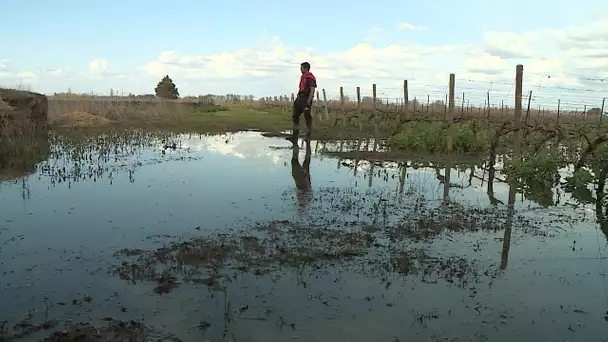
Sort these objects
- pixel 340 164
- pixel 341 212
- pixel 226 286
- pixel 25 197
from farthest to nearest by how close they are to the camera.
Result: pixel 340 164, pixel 25 197, pixel 341 212, pixel 226 286

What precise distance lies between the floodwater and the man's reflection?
0.23 ft

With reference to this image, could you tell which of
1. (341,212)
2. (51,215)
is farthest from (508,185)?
(51,215)

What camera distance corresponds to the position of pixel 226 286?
4.25 metres

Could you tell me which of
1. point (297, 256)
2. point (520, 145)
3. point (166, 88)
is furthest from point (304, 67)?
point (166, 88)

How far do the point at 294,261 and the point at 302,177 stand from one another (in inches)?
200

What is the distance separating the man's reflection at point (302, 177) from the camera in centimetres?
793

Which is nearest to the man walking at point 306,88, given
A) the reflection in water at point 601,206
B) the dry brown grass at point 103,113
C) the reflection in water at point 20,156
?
the reflection in water at point 20,156

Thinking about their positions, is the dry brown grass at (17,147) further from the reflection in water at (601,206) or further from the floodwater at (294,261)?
Result: the reflection in water at (601,206)

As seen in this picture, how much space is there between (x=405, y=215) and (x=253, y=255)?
2629 mm

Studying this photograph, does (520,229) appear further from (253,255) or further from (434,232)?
(253,255)

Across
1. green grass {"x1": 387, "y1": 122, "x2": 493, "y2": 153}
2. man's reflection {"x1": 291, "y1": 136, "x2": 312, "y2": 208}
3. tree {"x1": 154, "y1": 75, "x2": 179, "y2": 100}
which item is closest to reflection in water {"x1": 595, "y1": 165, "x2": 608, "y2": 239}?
man's reflection {"x1": 291, "y1": 136, "x2": 312, "y2": 208}

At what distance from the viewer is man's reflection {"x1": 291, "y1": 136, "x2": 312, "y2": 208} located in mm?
7930

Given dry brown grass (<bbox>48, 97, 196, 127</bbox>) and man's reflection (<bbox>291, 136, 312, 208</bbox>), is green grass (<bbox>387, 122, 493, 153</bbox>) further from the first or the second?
dry brown grass (<bbox>48, 97, 196, 127</bbox>)

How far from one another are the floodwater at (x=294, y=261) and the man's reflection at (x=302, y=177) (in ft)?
0.23
